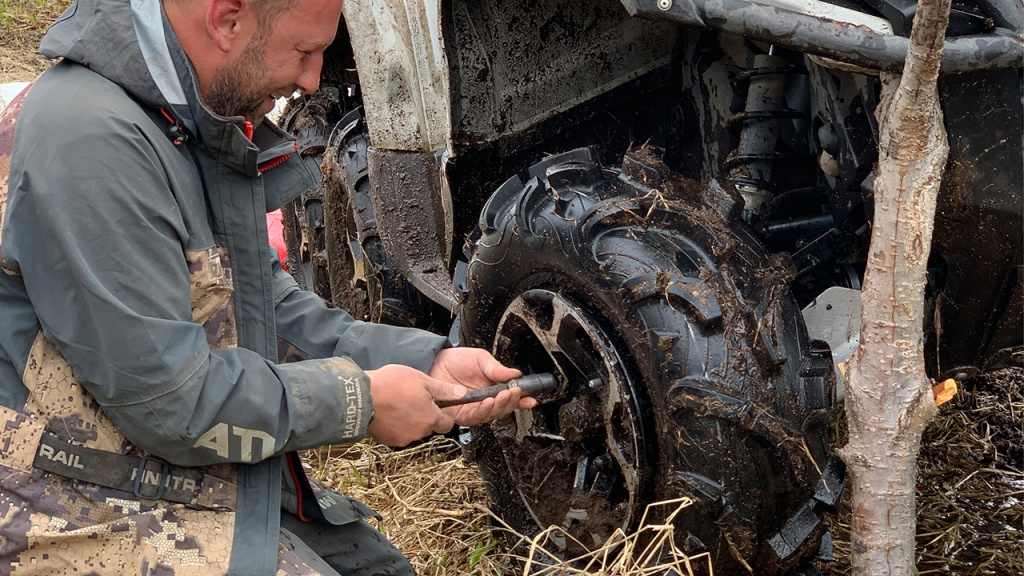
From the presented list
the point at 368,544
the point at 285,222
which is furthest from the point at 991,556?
the point at 285,222

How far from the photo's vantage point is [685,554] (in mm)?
2258

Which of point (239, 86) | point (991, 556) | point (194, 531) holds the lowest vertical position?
point (991, 556)

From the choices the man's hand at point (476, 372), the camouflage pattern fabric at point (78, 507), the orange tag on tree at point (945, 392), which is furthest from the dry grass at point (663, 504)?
the camouflage pattern fabric at point (78, 507)

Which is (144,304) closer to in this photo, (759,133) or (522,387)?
(522,387)

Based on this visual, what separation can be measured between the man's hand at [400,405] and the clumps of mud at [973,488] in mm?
1322

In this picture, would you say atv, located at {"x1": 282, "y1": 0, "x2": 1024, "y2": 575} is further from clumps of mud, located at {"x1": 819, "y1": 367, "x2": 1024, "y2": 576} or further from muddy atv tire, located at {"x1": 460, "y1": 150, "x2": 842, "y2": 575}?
clumps of mud, located at {"x1": 819, "y1": 367, "x2": 1024, "y2": 576}

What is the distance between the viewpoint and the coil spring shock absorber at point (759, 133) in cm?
250

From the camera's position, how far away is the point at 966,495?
333 cm

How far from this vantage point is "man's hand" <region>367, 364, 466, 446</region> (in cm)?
208

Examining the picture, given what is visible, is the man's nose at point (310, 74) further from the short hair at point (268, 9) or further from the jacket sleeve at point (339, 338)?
the jacket sleeve at point (339, 338)

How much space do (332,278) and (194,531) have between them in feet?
8.15

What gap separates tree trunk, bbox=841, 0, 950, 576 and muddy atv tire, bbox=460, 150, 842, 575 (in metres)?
0.27

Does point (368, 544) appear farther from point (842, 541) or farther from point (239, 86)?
point (842, 541)

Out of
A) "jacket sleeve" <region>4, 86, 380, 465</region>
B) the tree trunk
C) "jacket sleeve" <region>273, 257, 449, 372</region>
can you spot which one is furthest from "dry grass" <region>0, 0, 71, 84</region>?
the tree trunk
